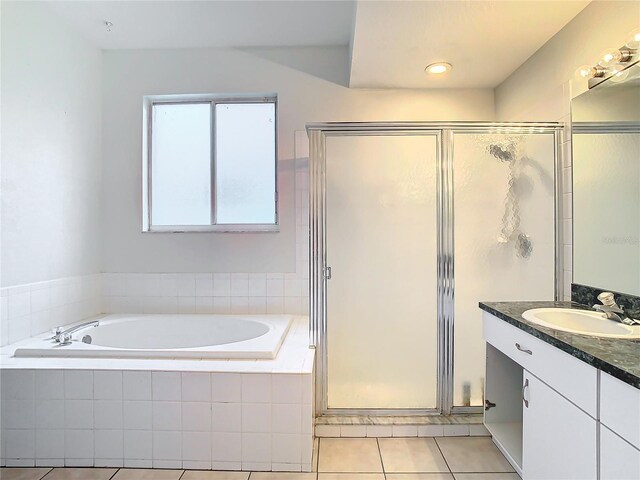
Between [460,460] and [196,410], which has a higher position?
[196,410]

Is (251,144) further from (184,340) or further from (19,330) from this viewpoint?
(19,330)

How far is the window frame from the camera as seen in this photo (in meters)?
2.78

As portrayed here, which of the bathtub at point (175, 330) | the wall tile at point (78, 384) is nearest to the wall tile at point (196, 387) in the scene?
the wall tile at point (78, 384)

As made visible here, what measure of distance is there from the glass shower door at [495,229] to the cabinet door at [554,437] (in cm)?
65

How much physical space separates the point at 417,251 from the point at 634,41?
1.30m

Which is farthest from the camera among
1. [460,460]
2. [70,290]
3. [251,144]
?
[251,144]

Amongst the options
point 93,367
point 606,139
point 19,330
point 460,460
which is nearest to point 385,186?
point 606,139

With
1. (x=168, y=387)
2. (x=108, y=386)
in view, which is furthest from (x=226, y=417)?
(x=108, y=386)

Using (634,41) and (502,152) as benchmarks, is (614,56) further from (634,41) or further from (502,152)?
(502,152)

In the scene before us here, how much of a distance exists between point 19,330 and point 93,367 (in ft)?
2.55

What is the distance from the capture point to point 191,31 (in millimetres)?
2492

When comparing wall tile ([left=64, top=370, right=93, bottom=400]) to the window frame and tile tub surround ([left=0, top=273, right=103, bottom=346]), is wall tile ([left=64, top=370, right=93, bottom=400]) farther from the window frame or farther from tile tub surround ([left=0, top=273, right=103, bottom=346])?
the window frame

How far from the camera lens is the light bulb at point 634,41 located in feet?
4.58

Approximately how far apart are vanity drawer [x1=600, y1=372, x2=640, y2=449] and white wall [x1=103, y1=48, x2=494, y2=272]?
6.73 ft
